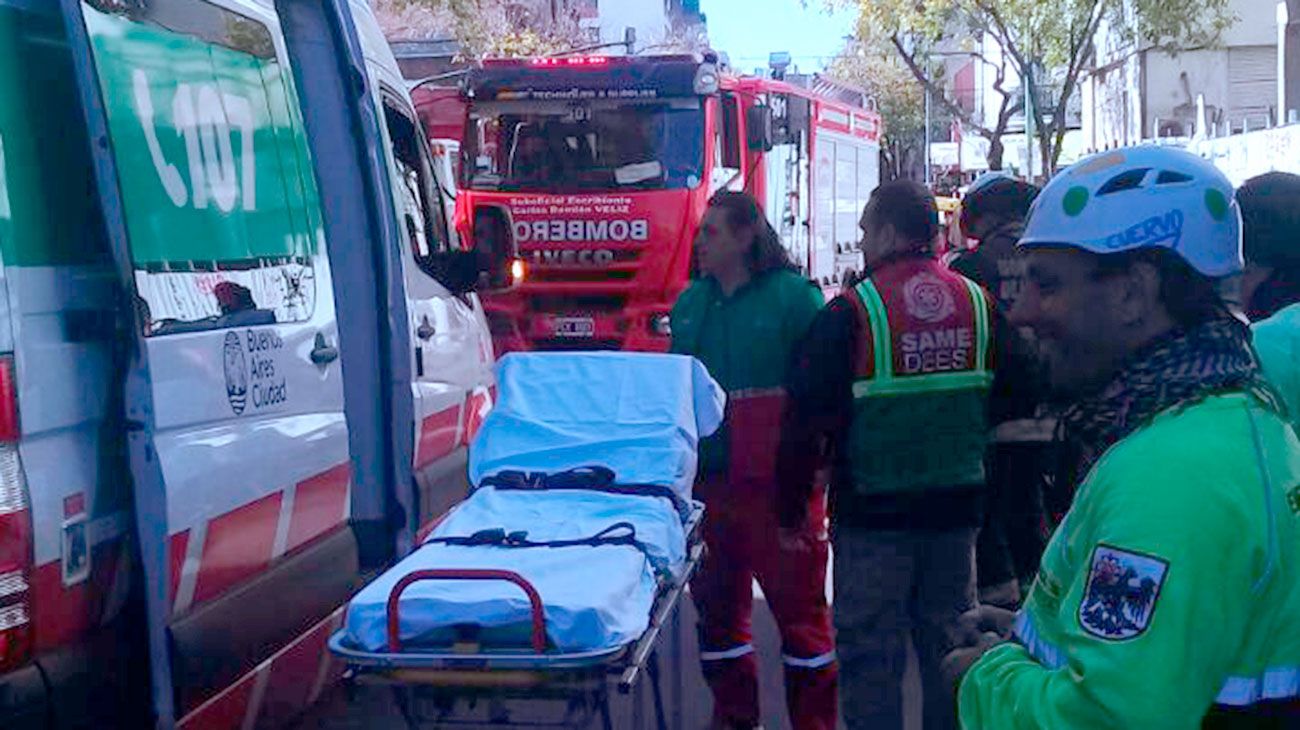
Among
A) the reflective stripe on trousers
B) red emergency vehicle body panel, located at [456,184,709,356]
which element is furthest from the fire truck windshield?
the reflective stripe on trousers

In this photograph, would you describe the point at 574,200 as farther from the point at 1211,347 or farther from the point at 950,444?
the point at 1211,347

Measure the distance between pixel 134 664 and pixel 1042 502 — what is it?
8.96ft

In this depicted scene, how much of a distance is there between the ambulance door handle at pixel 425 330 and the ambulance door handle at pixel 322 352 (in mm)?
830

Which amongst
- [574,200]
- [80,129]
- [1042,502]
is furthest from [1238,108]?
[80,129]

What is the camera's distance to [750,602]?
5.24 m

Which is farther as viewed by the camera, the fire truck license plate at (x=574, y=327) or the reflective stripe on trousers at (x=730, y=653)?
the fire truck license plate at (x=574, y=327)

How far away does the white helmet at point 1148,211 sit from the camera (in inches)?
76.8

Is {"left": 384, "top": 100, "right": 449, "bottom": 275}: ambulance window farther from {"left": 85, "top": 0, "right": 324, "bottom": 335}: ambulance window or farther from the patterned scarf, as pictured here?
the patterned scarf

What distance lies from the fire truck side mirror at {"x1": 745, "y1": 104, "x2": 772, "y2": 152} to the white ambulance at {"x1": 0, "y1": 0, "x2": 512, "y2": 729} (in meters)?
8.15

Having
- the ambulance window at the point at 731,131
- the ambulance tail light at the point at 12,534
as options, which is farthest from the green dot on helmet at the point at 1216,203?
the ambulance window at the point at 731,131

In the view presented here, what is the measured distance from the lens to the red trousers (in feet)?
16.4

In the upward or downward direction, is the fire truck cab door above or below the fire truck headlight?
above

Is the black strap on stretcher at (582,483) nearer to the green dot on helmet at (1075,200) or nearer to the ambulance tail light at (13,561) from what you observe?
the ambulance tail light at (13,561)

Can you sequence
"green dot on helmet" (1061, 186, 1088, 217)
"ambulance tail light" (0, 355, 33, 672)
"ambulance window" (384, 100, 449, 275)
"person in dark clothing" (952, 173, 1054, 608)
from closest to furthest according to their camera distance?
1. "green dot on helmet" (1061, 186, 1088, 217)
2. "ambulance tail light" (0, 355, 33, 672)
3. "person in dark clothing" (952, 173, 1054, 608)
4. "ambulance window" (384, 100, 449, 275)
